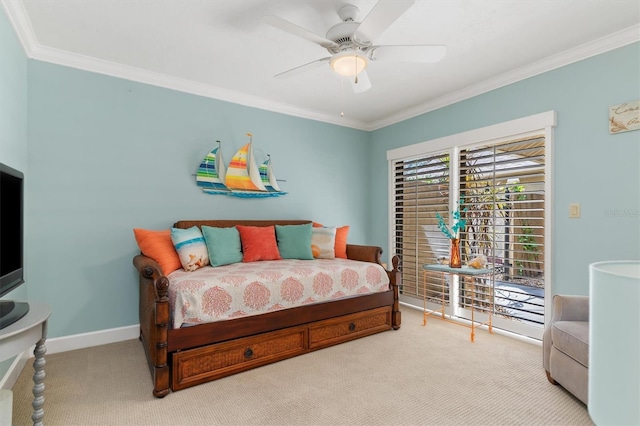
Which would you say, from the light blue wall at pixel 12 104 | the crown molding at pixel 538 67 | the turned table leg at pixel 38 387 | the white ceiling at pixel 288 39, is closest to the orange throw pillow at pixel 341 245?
the white ceiling at pixel 288 39

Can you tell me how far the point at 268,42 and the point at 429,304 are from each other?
3.22 metres

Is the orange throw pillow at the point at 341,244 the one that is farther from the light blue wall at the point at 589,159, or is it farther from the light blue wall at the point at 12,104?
the light blue wall at the point at 12,104

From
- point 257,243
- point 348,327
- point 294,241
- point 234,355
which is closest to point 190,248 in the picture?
point 257,243

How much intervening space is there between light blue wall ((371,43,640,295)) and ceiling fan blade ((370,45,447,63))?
4.38 ft

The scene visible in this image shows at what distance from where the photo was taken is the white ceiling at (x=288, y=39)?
210 cm

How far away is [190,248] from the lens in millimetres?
2682

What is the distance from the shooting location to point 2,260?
155 centimetres

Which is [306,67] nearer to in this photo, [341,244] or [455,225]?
[341,244]

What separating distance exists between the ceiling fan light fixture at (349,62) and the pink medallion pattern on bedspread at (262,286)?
1.55 metres

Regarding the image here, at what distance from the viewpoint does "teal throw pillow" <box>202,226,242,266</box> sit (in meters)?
2.84

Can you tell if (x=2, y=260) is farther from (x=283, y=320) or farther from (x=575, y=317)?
(x=575, y=317)

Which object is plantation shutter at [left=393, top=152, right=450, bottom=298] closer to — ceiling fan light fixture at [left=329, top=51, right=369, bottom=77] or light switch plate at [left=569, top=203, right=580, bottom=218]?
light switch plate at [left=569, top=203, right=580, bottom=218]

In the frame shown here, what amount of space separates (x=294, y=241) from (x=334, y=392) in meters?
1.62

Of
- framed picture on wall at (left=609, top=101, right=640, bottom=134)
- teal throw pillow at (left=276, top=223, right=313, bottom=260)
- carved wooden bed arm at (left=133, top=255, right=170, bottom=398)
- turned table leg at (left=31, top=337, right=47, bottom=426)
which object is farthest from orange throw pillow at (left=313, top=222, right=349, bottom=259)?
turned table leg at (left=31, top=337, right=47, bottom=426)
